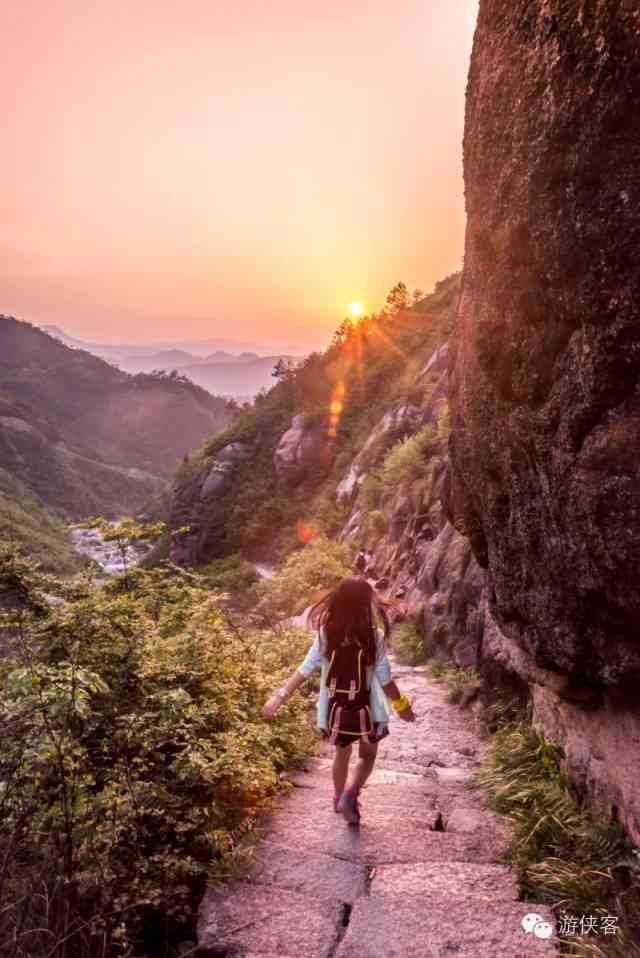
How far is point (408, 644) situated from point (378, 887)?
24.9 feet

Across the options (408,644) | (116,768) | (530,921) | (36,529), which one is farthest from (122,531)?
(36,529)

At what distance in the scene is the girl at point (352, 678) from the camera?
424cm

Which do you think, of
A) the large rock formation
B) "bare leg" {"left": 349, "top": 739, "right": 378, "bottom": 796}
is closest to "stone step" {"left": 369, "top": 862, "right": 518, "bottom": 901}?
"bare leg" {"left": 349, "top": 739, "right": 378, "bottom": 796}

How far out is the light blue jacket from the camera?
431 centimetres

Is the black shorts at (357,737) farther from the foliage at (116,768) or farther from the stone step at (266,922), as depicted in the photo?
the stone step at (266,922)

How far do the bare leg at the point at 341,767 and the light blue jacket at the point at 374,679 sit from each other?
25 cm

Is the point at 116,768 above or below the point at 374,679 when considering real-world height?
below

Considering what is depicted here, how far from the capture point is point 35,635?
529 centimetres

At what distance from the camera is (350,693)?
4.23 m

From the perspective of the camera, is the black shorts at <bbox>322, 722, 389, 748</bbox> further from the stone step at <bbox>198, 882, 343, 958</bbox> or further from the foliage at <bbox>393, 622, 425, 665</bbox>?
the foliage at <bbox>393, 622, 425, 665</bbox>

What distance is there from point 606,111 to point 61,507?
100 m

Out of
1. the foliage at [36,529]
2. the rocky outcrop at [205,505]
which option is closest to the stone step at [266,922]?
the rocky outcrop at [205,505]

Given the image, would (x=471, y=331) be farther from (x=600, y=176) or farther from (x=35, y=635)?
(x=35, y=635)

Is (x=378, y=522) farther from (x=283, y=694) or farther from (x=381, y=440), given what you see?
(x=283, y=694)
